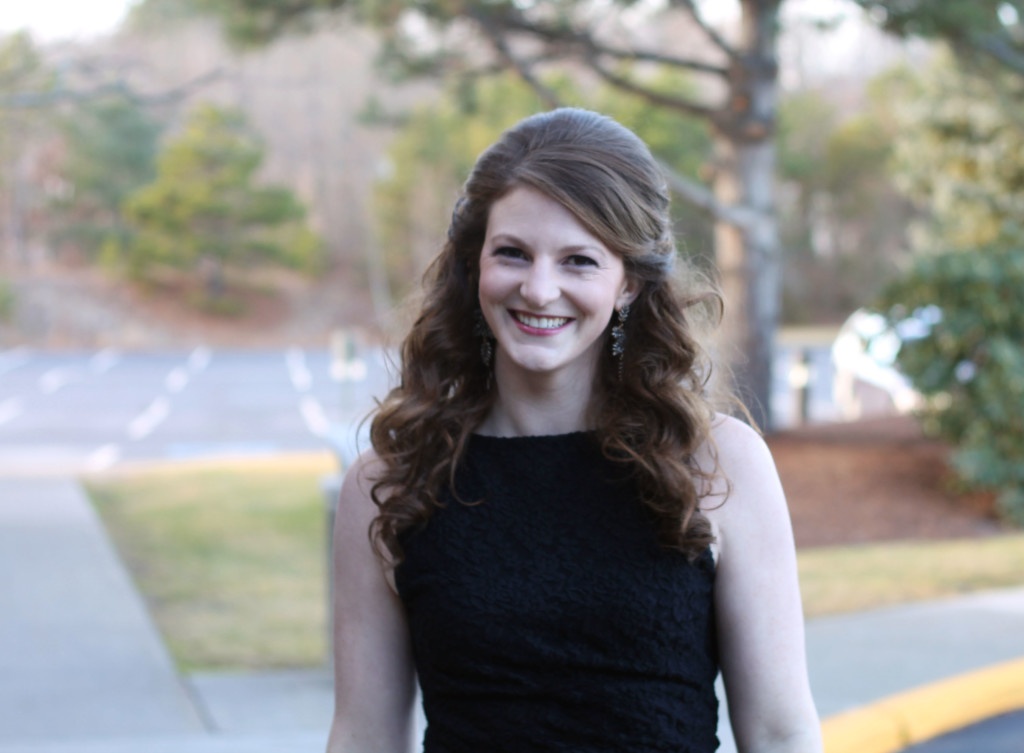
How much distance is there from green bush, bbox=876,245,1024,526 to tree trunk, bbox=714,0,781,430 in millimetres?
1582

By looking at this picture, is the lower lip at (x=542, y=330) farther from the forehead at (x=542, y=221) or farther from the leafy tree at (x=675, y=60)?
the leafy tree at (x=675, y=60)

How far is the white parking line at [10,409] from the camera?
18.6m

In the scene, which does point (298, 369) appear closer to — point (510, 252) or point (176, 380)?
point (176, 380)

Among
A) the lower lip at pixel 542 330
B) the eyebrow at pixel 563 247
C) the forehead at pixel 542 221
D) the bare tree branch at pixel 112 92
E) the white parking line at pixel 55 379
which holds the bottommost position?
Answer: the white parking line at pixel 55 379

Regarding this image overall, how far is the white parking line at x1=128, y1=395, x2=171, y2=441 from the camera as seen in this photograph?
17275mm

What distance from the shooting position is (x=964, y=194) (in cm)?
1828

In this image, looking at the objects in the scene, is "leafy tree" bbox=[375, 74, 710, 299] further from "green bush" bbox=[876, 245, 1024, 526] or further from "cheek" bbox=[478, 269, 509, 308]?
"cheek" bbox=[478, 269, 509, 308]

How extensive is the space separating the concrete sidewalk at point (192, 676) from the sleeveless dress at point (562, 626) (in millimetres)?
2604

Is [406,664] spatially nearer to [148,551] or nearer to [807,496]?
[148,551]

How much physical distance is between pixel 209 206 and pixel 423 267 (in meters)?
34.4

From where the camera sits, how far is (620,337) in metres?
1.98

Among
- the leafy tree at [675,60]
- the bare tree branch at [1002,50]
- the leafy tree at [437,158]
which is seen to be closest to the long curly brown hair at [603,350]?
the leafy tree at [675,60]

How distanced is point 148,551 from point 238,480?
3096 mm

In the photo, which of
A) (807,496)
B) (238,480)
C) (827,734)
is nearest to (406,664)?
(827,734)
